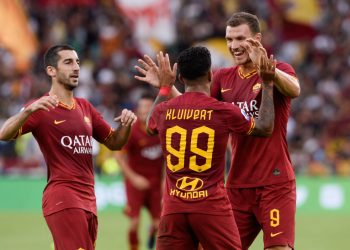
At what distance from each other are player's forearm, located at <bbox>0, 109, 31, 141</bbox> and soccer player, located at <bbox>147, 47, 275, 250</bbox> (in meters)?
1.28

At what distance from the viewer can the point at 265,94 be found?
822 cm

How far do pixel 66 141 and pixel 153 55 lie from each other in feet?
51.6

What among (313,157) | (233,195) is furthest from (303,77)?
(233,195)

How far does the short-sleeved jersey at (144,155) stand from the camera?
567 inches

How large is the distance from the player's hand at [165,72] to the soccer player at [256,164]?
0.09 metres

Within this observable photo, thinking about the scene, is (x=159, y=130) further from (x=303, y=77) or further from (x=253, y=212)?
(x=303, y=77)

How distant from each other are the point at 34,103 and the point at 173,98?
47.6 inches

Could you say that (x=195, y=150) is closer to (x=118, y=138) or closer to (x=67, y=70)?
(x=118, y=138)

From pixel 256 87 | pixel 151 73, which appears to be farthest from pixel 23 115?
pixel 256 87

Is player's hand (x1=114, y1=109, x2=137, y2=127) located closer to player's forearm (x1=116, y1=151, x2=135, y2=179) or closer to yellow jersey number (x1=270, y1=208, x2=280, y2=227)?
yellow jersey number (x1=270, y1=208, x2=280, y2=227)

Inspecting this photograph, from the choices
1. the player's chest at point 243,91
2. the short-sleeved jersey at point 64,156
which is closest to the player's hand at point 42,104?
the short-sleeved jersey at point 64,156

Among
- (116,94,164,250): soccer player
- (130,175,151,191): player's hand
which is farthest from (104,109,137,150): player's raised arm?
(116,94,164,250): soccer player

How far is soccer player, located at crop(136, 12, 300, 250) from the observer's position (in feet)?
28.3

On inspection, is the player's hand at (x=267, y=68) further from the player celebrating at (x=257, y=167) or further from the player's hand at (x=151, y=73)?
the player's hand at (x=151, y=73)
